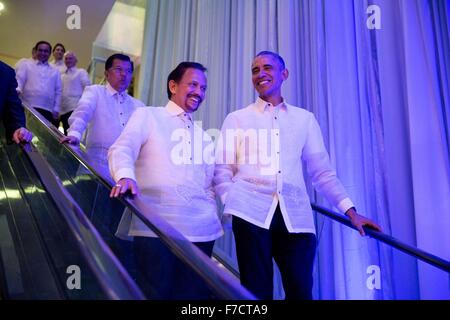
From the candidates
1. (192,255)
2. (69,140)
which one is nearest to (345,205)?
(192,255)

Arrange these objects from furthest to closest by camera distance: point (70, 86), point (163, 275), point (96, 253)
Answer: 1. point (70, 86)
2. point (163, 275)
3. point (96, 253)

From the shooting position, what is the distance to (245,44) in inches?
216

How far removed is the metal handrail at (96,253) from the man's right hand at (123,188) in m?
0.24

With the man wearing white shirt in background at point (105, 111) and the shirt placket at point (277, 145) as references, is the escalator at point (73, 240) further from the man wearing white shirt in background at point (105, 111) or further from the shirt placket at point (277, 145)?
the shirt placket at point (277, 145)

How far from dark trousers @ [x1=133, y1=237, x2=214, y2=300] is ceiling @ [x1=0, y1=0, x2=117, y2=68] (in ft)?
28.7

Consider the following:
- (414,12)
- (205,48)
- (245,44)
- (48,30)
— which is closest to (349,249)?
(414,12)

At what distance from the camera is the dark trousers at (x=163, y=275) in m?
1.58

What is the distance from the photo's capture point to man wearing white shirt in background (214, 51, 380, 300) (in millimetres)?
2252

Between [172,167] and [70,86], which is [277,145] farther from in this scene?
[70,86]

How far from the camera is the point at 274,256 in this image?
2.37 metres

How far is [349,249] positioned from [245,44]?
322 centimetres

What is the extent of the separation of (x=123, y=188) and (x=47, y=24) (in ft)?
32.5

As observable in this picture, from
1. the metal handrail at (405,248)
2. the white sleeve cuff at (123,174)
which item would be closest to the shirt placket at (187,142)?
the white sleeve cuff at (123,174)

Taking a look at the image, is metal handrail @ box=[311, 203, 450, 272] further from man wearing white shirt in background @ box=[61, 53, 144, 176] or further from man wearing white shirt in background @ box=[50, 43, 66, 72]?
man wearing white shirt in background @ box=[50, 43, 66, 72]
